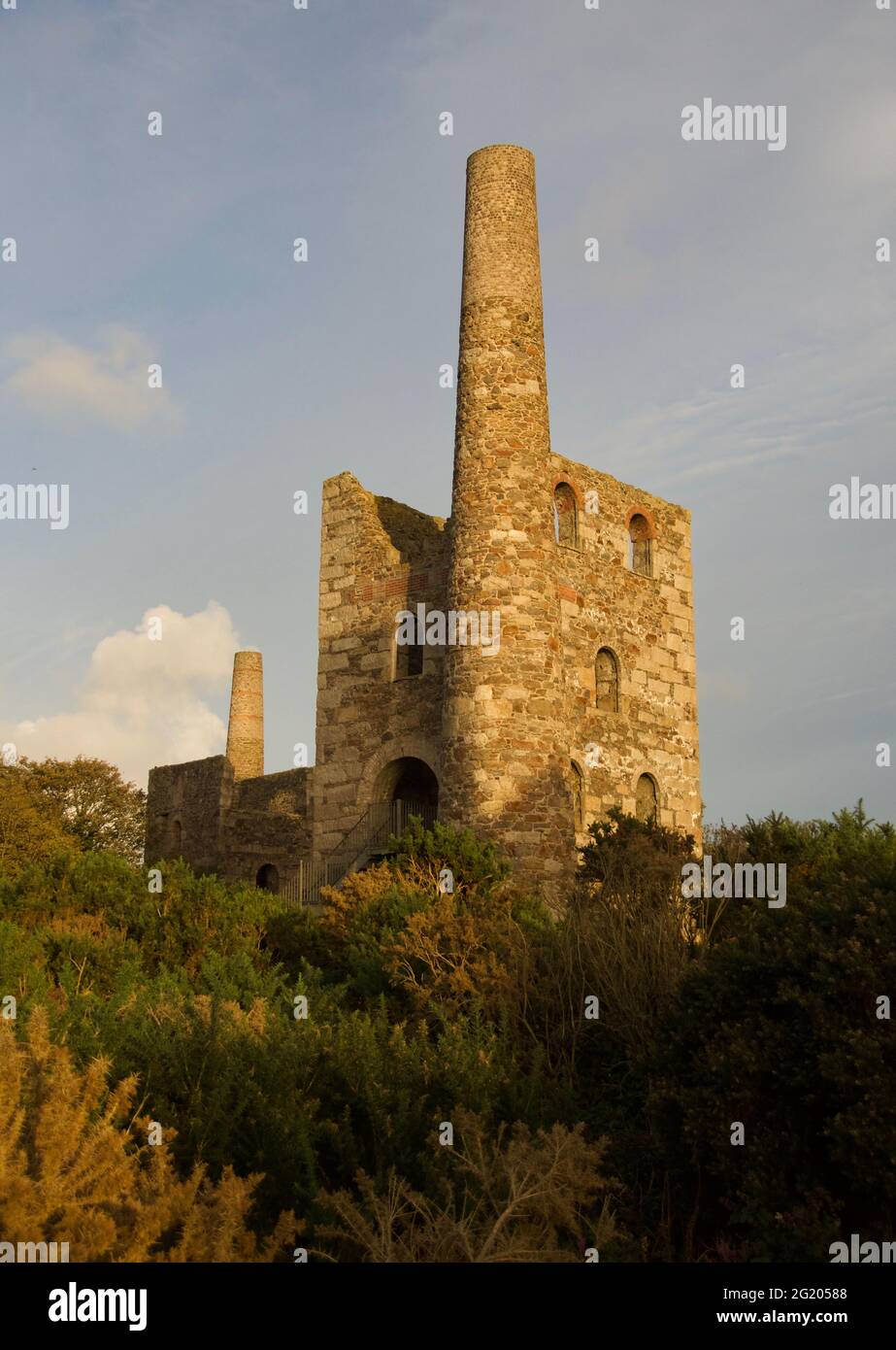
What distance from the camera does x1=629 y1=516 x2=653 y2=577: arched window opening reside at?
24.0 m

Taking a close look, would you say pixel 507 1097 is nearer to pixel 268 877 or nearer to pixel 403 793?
pixel 403 793

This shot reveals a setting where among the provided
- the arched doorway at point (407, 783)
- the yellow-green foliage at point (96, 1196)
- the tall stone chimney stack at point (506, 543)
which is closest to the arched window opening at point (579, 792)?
the tall stone chimney stack at point (506, 543)

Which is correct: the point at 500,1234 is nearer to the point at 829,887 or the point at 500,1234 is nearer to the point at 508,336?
the point at 829,887

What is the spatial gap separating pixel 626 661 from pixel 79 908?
11.4 m

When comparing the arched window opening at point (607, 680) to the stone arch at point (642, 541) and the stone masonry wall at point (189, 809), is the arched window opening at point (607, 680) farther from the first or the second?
the stone masonry wall at point (189, 809)

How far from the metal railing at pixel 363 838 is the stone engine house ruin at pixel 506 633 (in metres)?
0.04

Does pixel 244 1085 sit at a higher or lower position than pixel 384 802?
lower

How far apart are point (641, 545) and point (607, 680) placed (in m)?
3.23

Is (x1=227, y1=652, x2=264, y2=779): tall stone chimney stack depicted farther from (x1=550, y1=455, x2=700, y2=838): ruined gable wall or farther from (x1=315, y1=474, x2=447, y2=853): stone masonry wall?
(x1=550, y1=455, x2=700, y2=838): ruined gable wall

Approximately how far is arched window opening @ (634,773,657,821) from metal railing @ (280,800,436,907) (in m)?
3.55

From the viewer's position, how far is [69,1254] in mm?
→ 4586

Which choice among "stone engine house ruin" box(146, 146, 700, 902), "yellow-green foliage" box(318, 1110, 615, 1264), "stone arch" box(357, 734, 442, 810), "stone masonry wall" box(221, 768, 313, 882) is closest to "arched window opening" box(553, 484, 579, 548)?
"stone engine house ruin" box(146, 146, 700, 902)
